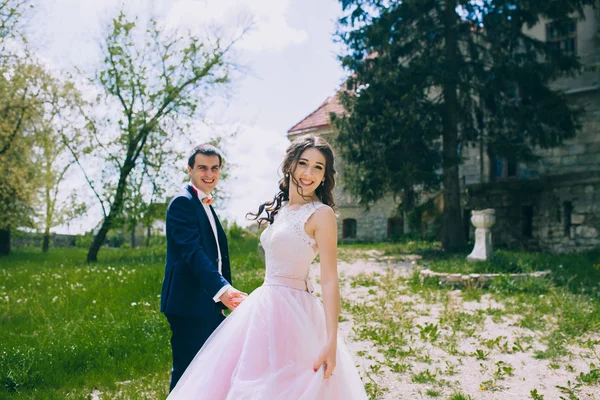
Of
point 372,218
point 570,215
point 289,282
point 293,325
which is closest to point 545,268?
point 570,215

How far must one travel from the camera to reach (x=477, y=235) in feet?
43.4

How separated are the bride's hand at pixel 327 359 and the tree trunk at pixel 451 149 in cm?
1447

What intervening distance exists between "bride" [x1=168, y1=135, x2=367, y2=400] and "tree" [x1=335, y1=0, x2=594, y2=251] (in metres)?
12.6

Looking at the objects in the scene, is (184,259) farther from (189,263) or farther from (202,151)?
(202,151)

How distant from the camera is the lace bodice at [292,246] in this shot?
283 cm

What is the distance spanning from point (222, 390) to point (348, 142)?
14.2m

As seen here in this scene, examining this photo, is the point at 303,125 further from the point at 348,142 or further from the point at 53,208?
the point at 53,208

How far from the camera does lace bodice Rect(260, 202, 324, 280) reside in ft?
9.30

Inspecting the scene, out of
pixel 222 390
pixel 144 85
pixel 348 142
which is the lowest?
pixel 222 390

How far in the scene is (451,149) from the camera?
16516 millimetres

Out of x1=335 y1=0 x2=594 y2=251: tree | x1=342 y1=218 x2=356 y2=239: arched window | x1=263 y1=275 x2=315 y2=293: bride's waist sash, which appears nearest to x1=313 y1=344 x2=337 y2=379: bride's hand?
x1=263 y1=275 x2=315 y2=293: bride's waist sash

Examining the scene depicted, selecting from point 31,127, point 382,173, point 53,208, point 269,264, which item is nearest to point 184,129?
point 31,127

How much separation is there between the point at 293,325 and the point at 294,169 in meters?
0.88

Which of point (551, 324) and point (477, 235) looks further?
point (477, 235)
